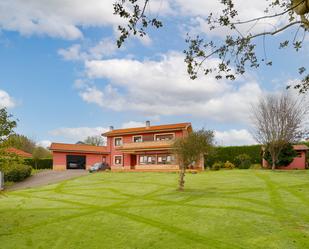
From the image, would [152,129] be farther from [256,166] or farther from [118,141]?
[256,166]

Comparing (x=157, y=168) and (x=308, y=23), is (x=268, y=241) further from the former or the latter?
(x=157, y=168)

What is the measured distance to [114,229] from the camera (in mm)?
15750

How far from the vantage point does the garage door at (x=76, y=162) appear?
2462 inches

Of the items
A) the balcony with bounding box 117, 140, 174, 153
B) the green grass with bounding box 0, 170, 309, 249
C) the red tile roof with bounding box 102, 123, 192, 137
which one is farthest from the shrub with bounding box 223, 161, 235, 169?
the green grass with bounding box 0, 170, 309, 249

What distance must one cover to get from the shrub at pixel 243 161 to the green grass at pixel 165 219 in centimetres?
2227

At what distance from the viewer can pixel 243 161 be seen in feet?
164

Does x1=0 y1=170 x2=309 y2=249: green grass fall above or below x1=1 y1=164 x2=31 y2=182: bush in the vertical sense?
below

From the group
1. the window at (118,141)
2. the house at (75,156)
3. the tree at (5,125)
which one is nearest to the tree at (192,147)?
the tree at (5,125)

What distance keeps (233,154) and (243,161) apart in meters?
3.05

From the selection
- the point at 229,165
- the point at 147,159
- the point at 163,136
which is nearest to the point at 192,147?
the point at 229,165

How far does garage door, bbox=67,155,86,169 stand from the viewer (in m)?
62.5

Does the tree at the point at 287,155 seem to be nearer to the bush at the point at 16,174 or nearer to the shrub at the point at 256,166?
the shrub at the point at 256,166

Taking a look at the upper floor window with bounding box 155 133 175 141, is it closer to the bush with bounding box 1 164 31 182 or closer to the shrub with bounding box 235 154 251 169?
the shrub with bounding box 235 154 251 169

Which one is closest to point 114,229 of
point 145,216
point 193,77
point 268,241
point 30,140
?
point 145,216
